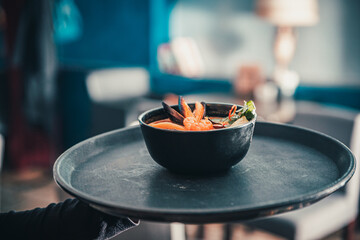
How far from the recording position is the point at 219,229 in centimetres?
274

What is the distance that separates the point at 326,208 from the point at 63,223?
139cm

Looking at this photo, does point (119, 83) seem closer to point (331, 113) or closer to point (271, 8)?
point (271, 8)

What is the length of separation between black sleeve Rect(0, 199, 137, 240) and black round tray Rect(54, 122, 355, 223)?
0.11m

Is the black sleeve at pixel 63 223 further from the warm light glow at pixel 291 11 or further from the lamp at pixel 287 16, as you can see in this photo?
the warm light glow at pixel 291 11

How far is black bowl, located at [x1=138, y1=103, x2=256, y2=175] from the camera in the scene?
64 cm

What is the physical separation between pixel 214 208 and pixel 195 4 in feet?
12.1

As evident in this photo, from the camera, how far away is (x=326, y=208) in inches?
70.9

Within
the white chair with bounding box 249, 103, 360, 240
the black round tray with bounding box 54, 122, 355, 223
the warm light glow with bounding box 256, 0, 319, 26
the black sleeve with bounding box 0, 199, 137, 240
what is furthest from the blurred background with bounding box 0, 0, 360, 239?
the black sleeve with bounding box 0, 199, 137, 240

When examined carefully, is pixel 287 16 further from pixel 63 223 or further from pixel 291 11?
pixel 63 223

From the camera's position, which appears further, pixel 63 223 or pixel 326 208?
pixel 326 208

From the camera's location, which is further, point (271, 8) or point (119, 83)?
point (119, 83)

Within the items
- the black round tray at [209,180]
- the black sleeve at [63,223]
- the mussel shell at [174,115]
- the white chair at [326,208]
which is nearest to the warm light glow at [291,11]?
the white chair at [326,208]

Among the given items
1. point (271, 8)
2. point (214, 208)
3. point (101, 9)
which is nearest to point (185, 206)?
point (214, 208)

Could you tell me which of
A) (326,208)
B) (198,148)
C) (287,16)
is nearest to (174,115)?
(198,148)
